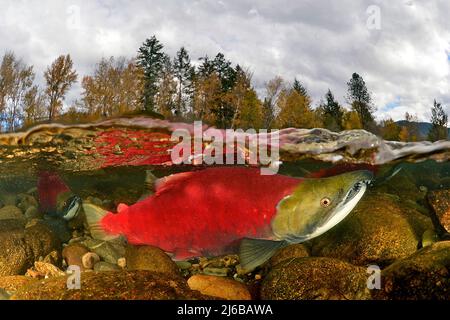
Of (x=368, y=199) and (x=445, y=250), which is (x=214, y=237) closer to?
(x=445, y=250)

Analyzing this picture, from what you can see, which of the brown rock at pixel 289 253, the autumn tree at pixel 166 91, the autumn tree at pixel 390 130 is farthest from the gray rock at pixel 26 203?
the autumn tree at pixel 166 91

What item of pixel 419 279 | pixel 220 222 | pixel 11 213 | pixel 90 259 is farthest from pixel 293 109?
pixel 220 222

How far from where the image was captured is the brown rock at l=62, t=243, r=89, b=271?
5543 mm

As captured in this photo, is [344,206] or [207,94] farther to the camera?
[207,94]

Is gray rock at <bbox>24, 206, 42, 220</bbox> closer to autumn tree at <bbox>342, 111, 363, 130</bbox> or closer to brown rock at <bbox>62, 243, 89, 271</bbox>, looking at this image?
brown rock at <bbox>62, 243, 89, 271</bbox>

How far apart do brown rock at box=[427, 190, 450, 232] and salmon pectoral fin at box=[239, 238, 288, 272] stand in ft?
14.6

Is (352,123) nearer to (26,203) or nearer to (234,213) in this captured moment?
(26,203)

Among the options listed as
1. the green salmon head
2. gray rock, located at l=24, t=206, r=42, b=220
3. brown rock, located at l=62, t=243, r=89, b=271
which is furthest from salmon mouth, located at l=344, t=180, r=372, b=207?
gray rock, located at l=24, t=206, r=42, b=220

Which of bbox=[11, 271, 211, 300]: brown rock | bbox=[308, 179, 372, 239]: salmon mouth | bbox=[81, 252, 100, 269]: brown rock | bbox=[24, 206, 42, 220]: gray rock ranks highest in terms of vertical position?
bbox=[308, 179, 372, 239]: salmon mouth

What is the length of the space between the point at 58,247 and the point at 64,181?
4514 mm

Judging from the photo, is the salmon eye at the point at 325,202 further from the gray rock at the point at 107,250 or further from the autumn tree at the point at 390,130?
the autumn tree at the point at 390,130

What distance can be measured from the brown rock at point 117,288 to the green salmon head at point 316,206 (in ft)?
3.49

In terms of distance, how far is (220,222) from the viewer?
3.58 meters

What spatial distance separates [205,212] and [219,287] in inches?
38.6
